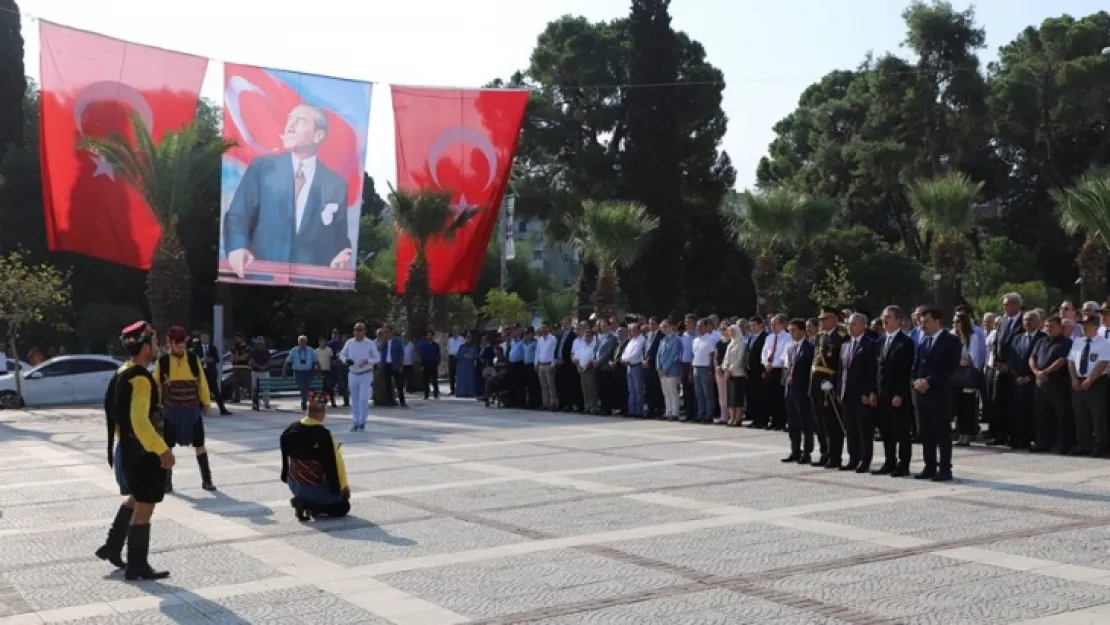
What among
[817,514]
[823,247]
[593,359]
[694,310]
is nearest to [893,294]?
[823,247]

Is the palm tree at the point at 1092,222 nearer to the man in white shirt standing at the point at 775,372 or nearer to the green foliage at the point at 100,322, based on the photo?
the man in white shirt standing at the point at 775,372

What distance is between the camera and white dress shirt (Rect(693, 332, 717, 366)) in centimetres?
2012

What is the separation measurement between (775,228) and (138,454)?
96.4 feet

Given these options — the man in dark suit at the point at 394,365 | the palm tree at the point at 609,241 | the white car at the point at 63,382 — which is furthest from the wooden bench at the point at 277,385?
the palm tree at the point at 609,241

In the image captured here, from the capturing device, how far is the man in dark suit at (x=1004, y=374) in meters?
15.5

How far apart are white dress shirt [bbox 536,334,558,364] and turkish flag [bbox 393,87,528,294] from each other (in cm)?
873

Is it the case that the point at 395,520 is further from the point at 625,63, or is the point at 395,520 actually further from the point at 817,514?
the point at 625,63

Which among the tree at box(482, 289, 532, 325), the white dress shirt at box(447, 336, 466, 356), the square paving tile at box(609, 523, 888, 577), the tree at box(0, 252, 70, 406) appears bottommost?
the square paving tile at box(609, 523, 888, 577)

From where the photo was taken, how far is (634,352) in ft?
71.1

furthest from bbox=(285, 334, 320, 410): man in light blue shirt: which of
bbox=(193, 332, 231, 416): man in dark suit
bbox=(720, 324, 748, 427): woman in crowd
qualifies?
bbox=(720, 324, 748, 427): woman in crowd

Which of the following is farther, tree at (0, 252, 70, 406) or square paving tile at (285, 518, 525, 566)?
tree at (0, 252, 70, 406)

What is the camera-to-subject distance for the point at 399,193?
32188mm

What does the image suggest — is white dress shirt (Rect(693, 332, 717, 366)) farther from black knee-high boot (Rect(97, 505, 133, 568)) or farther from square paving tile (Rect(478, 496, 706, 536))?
black knee-high boot (Rect(97, 505, 133, 568))

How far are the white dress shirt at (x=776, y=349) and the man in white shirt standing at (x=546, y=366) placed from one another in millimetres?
6550
